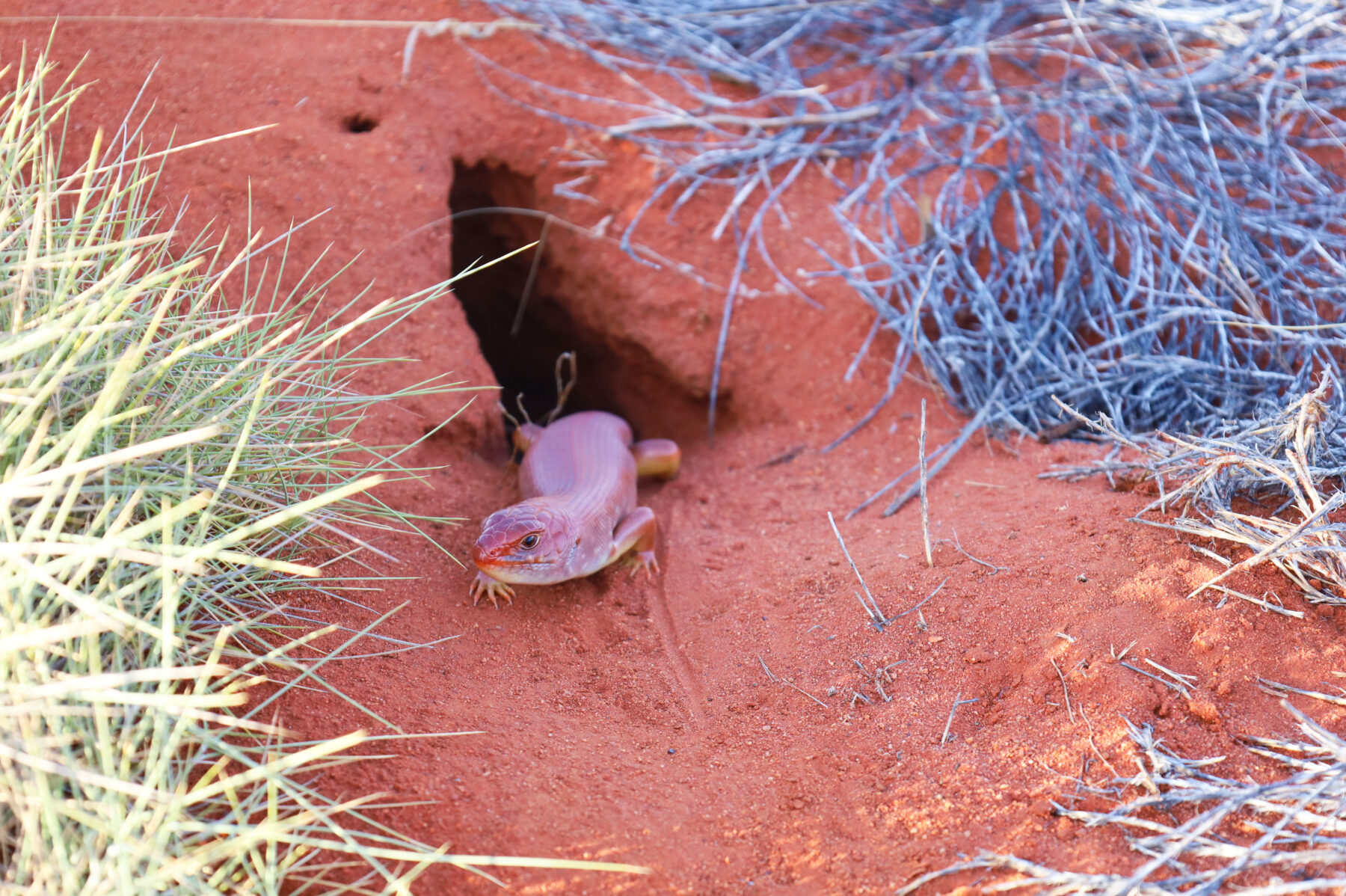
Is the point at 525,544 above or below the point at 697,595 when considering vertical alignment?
above

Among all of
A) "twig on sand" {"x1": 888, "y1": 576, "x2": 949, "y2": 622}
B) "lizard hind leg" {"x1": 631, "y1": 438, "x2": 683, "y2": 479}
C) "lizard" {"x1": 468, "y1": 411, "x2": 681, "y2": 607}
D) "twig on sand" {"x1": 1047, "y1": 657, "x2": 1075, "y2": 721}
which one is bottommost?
"lizard hind leg" {"x1": 631, "y1": 438, "x2": 683, "y2": 479}

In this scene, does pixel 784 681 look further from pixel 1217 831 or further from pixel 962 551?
pixel 1217 831

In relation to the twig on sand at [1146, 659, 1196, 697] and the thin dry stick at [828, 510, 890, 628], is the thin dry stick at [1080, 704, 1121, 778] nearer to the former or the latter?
the twig on sand at [1146, 659, 1196, 697]

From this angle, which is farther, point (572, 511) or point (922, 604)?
point (572, 511)

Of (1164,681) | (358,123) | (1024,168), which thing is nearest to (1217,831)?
(1164,681)

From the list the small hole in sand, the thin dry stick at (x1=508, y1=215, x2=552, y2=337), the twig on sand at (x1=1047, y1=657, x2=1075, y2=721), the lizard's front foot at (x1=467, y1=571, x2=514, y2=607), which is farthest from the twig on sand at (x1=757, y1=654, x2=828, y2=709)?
the small hole in sand

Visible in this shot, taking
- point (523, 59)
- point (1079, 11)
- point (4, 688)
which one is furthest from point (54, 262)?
point (1079, 11)

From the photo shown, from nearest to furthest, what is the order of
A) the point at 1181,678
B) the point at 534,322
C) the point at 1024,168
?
1. the point at 1181,678
2. the point at 1024,168
3. the point at 534,322
